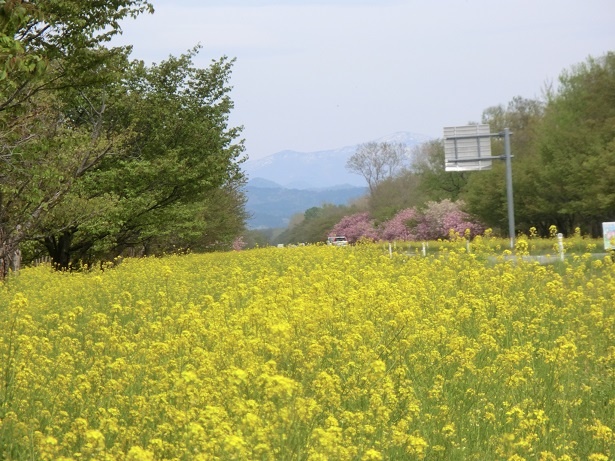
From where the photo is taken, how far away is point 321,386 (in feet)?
18.2

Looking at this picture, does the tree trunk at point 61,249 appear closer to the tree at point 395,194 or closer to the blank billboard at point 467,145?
the blank billboard at point 467,145

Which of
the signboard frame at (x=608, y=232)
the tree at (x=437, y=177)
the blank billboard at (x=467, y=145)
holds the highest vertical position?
the tree at (x=437, y=177)

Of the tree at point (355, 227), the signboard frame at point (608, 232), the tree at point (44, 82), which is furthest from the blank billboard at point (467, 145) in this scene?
the tree at point (355, 227)

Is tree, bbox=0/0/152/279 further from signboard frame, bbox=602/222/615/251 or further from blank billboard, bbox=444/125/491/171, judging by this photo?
blank billboard, bbox=444/125/491/171

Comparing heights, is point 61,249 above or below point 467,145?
below

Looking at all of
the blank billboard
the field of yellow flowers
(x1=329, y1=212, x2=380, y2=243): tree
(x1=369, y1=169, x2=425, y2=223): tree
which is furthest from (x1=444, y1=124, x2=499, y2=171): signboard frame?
(x1=369, y1=169, x2=425, y2=223): tree

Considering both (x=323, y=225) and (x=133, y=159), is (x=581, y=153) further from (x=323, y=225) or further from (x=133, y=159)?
(x=323, y=225)

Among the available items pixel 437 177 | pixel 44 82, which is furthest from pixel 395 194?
pixel 44 82

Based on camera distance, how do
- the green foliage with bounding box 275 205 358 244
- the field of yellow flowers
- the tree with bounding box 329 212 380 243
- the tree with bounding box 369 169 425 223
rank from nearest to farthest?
the field of yellow flowers
the tree with bounding box 329 212 380 243
the tree with bounding box 369 169 425 223
the green foliage with bounding box 275 205 358 244

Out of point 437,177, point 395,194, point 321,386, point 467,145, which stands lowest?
point 321,386

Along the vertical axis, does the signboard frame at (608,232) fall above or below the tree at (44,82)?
below

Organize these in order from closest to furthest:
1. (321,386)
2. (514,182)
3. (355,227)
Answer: (321,386), (514,182), (355,227)

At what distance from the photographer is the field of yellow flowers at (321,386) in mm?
4754

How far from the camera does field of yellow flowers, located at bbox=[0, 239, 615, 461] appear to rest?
15.6ft
